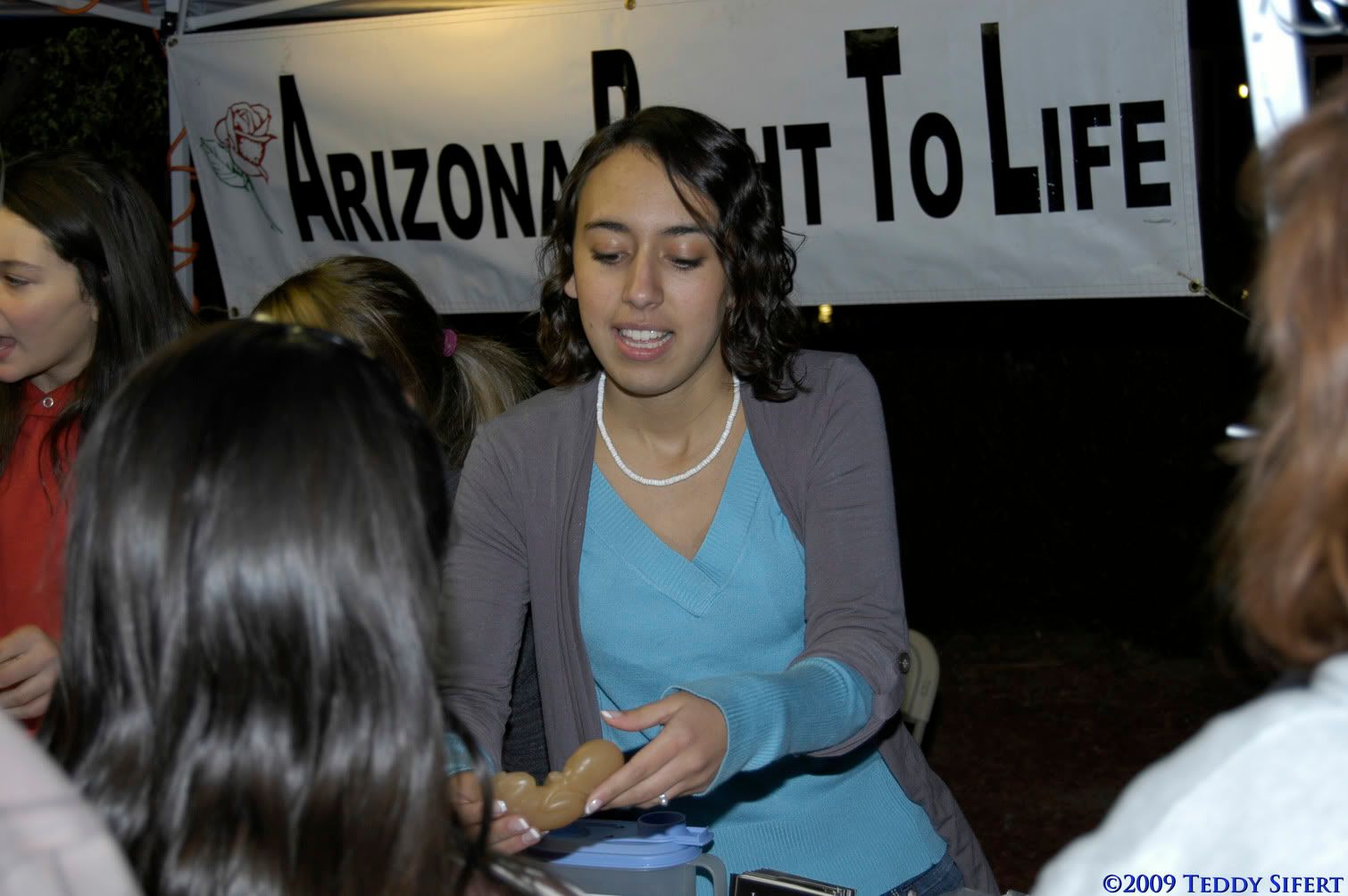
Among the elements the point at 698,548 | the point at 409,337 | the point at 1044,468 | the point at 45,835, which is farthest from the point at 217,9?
the point at 1044,468

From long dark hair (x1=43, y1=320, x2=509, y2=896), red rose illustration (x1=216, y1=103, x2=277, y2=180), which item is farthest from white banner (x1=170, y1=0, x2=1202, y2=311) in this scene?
long dark hair (x1=43, y1=320, x2=509, y2=896)

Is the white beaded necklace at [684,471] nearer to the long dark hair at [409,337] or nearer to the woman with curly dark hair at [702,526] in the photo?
the woman with curly dark hair at [702,526]

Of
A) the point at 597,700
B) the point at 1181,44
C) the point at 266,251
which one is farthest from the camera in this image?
the point at 266,251

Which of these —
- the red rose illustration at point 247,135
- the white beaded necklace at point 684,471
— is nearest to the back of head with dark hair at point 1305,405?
the white beaded necklace at point 684,471

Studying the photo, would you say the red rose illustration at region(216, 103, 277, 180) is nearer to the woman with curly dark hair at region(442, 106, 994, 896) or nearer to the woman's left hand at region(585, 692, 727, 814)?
the woman with curly dark hair at region(442, 106, 994, 896)

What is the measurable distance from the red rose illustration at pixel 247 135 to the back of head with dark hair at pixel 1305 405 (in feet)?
10.8

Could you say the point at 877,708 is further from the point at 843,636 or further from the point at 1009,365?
the point at 1009,365

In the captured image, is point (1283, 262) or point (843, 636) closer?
point (1283, 262)

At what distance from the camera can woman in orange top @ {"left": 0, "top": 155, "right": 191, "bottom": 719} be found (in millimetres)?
2189

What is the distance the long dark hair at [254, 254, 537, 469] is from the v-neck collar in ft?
1.86

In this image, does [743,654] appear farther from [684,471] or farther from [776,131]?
[776,131]

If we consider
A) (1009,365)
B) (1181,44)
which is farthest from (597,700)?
(1009,365)

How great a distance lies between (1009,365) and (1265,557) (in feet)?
19.3

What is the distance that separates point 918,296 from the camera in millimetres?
3072
